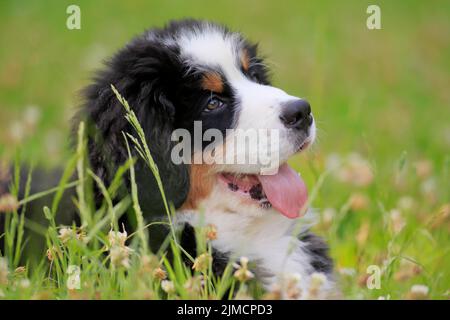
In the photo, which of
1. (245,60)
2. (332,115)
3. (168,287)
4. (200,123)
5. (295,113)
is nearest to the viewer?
(168,287)

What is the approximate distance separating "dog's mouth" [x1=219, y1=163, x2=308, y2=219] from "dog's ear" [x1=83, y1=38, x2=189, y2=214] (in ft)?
0.90

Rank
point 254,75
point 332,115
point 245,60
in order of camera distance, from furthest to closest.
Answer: point 332,115
point 254,75
point 245,60

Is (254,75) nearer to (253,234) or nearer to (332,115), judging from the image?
(253,234)

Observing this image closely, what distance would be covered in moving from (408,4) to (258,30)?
212 cm

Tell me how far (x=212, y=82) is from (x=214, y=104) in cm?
11

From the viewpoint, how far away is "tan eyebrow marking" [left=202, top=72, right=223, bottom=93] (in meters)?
3.93

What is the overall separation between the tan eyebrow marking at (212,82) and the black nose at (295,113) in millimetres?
373

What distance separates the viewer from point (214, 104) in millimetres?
3969

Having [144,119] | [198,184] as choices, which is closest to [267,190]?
[198,184]

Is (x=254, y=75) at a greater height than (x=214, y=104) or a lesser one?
greater

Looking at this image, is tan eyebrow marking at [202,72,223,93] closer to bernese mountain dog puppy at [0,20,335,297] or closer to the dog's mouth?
bernese mountain dog puppy at [0,20,335,297]
